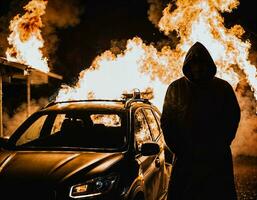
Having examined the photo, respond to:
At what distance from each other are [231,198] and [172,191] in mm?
539

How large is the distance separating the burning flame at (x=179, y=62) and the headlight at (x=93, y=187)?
11308 mm

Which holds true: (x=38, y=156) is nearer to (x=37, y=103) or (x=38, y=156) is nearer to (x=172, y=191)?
(x=172, y=191)

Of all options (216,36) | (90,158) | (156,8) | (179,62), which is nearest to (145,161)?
(90,158)

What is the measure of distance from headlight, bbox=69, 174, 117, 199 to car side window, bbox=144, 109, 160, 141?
6.27 ft

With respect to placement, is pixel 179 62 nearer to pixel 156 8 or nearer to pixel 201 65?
pixel 156 8

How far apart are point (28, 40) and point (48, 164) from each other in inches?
497

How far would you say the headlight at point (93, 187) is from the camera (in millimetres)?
4566

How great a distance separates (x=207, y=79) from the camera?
444 cm

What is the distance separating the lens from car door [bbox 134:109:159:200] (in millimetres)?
5547

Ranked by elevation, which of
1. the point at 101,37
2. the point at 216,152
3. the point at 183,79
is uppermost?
the point at 101,37

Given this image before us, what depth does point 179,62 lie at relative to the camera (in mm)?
18531

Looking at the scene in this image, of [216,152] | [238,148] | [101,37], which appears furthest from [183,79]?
[101,37]

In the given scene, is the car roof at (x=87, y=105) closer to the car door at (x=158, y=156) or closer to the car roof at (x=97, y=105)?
the car roof at (x=97, y=105)

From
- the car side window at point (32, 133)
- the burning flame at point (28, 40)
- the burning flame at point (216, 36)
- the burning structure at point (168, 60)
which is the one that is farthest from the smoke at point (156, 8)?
the car side window at point (32, 133)
